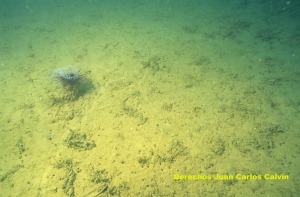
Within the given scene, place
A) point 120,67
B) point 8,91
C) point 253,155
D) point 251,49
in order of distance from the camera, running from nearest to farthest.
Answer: point 253,155 < point 8,91 < point 120,67 < point 251,49

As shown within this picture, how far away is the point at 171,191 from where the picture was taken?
338 cm

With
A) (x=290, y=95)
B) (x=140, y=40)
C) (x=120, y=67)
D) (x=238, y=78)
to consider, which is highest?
(x=140, y=40)

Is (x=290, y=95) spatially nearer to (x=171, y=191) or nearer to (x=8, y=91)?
(x=171, y=191)

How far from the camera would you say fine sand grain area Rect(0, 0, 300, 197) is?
355 cm

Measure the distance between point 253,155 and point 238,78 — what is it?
2.28 m

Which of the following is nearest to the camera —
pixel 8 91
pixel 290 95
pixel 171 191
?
pixel 171 191

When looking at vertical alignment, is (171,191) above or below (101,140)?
below

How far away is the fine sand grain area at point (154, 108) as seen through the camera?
355 centimetres

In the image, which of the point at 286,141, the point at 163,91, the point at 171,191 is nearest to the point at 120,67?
the point at 163,91

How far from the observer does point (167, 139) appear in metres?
4.10

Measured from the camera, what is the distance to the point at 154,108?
472 centimetres

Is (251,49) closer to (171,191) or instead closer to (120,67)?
(120,67)

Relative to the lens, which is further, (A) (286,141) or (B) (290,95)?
(B) (290,95)

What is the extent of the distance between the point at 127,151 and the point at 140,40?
431cm
